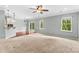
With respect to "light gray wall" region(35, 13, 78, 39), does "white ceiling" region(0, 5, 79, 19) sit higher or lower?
higher

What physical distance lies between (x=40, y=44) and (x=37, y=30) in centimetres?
26

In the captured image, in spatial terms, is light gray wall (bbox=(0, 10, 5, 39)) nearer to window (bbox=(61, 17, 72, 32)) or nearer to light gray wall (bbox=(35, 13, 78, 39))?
light gray wall (bbox=(35, 13, 78, 39))

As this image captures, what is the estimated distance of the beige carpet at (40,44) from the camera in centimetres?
295

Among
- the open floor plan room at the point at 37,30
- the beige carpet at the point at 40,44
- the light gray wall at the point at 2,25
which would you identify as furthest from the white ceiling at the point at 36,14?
the beige carpet at the point at 40,44

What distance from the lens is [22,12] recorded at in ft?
9.69

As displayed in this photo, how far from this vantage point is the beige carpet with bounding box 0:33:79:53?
9.67ft

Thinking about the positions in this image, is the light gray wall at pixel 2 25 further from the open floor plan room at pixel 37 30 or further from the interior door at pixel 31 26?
the interior door at pixel 31 26

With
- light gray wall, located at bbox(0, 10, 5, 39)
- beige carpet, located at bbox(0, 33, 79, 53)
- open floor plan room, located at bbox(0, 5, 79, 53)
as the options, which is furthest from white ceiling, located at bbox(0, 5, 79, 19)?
beige carpet, located at bbox(0, 33, 79, 53)

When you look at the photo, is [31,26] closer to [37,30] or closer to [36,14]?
[37,30]

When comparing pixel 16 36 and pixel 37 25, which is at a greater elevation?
pixel 37 25
